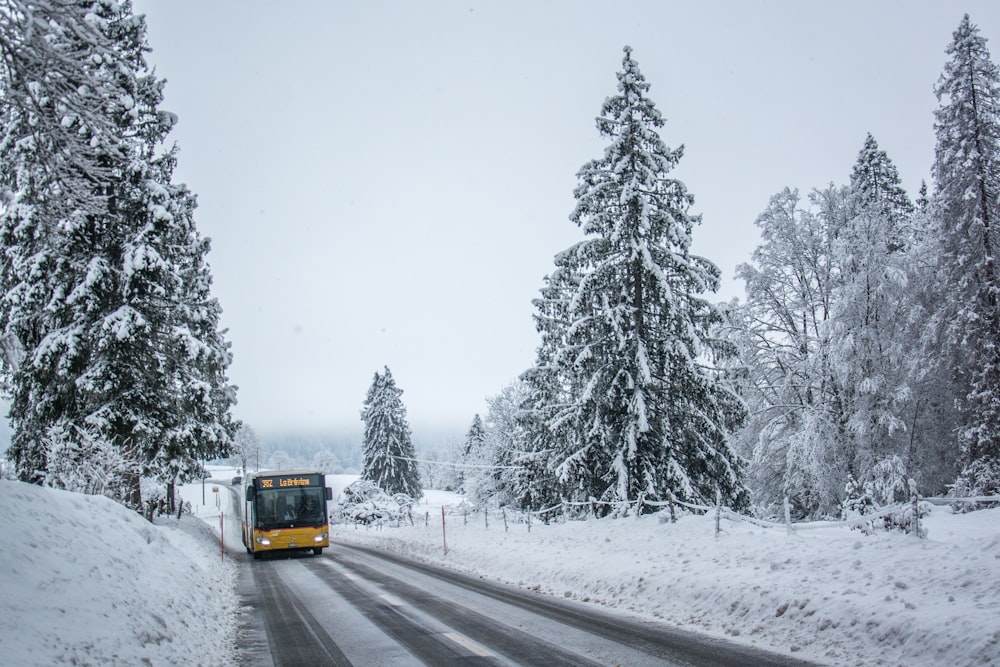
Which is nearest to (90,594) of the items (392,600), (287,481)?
(392,600)

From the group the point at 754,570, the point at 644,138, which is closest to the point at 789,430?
the point at 644,138

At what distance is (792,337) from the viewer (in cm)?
2600

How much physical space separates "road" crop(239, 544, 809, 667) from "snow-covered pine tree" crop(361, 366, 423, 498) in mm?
49791

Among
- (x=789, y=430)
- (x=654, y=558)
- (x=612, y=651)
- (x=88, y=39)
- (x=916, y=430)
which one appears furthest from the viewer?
(x=789, y=430)

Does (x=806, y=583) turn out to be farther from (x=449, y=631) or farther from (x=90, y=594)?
(x=90, y=594)

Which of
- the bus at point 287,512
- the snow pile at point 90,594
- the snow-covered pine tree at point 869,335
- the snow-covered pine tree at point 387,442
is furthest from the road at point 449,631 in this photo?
the snow-covered pine tree at point 387,442

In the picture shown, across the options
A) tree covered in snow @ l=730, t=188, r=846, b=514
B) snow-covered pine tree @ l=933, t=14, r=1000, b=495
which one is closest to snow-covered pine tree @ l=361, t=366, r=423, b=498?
tree covered in snow @ l=730, t=188, r=846, b=514

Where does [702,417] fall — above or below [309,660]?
above

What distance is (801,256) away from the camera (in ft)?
82.7

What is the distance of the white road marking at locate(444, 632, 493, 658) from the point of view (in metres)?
7.82

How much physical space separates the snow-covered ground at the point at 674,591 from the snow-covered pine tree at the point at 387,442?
51516 mm

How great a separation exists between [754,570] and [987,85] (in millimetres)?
20490

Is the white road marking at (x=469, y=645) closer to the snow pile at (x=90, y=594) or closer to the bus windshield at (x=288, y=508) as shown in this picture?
the snow pile at (x=90, y=594)

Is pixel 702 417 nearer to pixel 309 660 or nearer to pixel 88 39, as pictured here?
pixel 309 660
